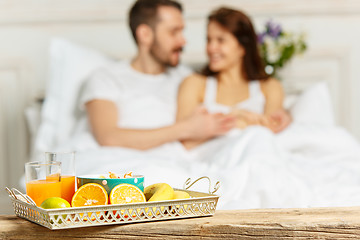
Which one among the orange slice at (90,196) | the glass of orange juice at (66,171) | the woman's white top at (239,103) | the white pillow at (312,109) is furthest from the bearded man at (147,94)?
the orange slice at (90,196)

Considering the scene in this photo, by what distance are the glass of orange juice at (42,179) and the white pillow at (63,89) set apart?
1.38 m

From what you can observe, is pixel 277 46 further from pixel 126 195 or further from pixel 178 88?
pixel 126 195

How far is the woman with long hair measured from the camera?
2326 millimetres

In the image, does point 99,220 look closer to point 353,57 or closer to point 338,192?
point 338,192

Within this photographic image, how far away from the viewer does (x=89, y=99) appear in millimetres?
2213

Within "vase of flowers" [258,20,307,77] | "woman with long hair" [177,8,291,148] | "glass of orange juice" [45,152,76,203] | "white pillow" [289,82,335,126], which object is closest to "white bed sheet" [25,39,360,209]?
"white pillow" [289,82,335,126]

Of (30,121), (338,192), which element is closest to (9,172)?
(30,121)

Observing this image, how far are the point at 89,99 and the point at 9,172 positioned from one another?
0.96 metres

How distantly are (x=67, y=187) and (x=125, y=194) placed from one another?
0.12m

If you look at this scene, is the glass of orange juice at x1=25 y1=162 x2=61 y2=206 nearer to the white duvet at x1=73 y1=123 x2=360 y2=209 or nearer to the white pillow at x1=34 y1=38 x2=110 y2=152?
the white duvet at x1=73 y1=123 x2=360 y2=209

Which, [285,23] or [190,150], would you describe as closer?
[190,150]

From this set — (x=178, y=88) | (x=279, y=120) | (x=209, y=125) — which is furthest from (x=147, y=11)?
(x=279, y=120)

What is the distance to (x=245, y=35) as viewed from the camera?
2426mm

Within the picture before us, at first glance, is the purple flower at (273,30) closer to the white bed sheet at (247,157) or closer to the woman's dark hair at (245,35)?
the woman's dark hair at (245,35)
